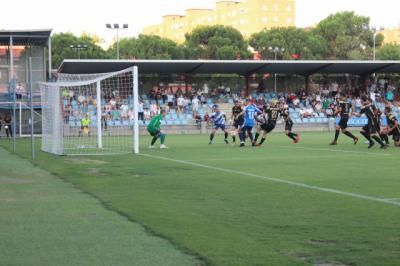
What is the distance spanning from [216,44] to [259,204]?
9123cm

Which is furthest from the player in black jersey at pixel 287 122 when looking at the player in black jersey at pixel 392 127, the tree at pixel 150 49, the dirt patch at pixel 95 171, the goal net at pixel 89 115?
the tree at pixel 150 49

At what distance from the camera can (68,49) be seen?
9212cm

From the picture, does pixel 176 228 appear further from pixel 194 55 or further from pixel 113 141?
pixel 194 55

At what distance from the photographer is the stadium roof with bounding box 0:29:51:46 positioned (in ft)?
157

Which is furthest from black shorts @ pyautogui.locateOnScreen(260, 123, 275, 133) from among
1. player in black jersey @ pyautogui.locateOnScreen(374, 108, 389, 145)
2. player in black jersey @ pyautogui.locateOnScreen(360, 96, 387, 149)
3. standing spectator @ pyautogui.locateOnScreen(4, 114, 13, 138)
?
standing spectator @ pyautogui.locateOnScreen(4, 114, 13, 138)

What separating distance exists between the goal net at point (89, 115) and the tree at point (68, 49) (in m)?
53.9

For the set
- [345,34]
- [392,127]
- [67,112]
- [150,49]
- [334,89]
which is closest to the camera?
[392,127]

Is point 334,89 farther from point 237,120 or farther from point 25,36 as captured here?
point 237,120

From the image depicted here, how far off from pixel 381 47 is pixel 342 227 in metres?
104

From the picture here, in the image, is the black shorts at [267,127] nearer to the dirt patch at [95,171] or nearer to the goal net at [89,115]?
the goal net at [89,115]

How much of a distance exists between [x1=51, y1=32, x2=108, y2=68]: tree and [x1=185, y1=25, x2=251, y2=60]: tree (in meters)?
13.1

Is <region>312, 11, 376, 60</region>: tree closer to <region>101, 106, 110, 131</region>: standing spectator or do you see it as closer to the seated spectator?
the seated spectator

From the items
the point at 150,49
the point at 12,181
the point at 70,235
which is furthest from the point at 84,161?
the point at 150,49

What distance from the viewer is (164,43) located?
9844cm
